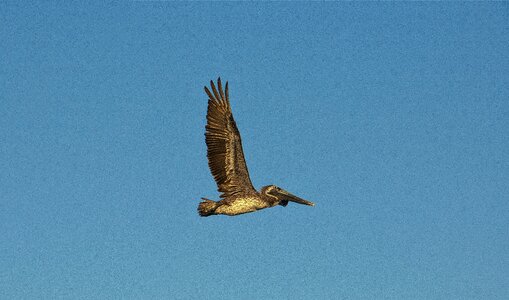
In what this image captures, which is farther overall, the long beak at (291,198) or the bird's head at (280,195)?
the long beak at (291,198)

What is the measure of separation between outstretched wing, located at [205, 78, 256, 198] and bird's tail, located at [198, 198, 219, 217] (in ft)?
1.41

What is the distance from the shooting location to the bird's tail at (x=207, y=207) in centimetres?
3928

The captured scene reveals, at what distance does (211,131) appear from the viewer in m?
39.4

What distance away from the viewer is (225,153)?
39.4 metres

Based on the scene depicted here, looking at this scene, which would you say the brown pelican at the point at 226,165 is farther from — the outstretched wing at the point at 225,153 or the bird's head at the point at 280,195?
the bird's head at the point at 280,195

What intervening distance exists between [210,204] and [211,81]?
408 centimetres

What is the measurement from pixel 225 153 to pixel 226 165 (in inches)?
15.8

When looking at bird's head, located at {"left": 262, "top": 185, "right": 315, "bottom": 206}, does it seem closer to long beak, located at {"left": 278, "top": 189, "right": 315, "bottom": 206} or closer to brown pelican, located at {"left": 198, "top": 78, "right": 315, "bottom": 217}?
long beak, located at {"left": 278, "top": 189, "right": 315, "bottom": 206}

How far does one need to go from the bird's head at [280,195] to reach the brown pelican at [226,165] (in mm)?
953

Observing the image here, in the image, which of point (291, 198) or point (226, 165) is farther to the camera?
point (291, 198)

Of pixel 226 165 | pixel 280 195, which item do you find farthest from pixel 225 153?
pixel 280 195

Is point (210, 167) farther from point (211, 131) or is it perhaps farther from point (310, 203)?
point (310, 203)

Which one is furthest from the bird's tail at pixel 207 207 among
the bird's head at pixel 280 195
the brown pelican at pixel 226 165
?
the bird's head at pixel 280 195

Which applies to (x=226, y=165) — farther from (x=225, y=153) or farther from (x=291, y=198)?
(x=291, y=198)
